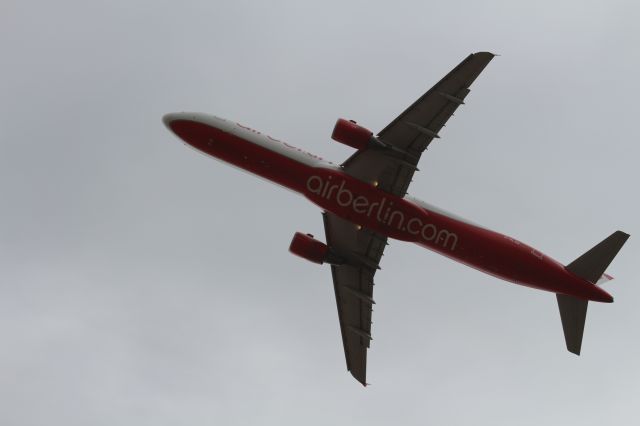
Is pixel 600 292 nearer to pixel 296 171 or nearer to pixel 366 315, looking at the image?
pixel 366 315

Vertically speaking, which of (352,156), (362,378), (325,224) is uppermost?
(352,156)

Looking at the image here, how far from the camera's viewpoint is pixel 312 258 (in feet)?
160

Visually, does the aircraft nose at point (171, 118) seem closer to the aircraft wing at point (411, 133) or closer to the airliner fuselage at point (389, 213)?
the airliner fuselage at point (389, 213)

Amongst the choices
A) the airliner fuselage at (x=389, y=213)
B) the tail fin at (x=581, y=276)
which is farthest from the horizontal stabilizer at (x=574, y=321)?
→ the airliner fuselage at (x=389, y=213)

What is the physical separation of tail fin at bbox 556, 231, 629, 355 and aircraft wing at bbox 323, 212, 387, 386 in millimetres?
11374

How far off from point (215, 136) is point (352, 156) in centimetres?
811

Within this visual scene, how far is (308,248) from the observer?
48625 millimetres

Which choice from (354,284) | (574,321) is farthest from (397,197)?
(574,321)

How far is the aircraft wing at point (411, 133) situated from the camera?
40.7 metres

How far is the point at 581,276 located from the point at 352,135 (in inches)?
600

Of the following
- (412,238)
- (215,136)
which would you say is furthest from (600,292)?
(215,136)

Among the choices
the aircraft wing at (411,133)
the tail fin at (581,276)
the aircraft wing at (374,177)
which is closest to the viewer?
the aircraft wing at (411,133)

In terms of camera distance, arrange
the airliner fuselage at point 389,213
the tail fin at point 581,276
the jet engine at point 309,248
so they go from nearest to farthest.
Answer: the tail fin at point 581,276 < the airliner fuselage at point 389,213 < the jet engine at point 309,248

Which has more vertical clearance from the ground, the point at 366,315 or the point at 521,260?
the point at 521,260
